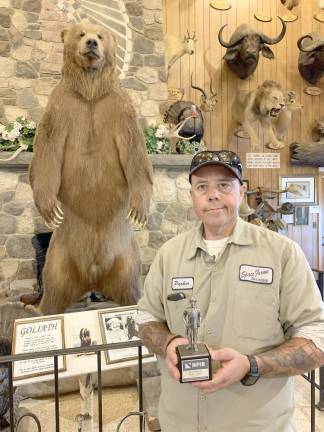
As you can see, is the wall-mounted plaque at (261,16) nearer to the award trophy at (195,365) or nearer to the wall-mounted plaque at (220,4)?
the wall-mounted plaque at (220,4)

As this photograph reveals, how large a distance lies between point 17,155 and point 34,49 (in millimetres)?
1310

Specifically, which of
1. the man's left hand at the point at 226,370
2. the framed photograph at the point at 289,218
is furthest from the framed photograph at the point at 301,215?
the man's left hand at the point at 226,370

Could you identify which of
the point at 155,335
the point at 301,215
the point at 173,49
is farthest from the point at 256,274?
the point at 301,215

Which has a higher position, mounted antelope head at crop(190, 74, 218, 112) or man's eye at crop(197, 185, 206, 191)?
mounted antelope head at crop(190, 74, 218, 112)

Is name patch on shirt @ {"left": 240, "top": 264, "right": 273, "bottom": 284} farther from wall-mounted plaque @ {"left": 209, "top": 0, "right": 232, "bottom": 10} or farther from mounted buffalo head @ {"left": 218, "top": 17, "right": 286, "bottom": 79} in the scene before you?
wall-mounted plaque @ {"left": 209, "top": 0, "right": 232, "bottom": 10}

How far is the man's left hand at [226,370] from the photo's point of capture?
3.06ft

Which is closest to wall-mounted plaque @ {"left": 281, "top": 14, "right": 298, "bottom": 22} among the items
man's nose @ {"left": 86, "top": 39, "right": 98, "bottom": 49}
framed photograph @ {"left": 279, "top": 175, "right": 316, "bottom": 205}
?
framed photograph @ {"left": 279, "top": 175, "right": 316, "bottom": 205}

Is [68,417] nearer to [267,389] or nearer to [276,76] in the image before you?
[267,389]

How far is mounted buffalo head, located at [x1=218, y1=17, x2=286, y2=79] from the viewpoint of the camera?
521 cm

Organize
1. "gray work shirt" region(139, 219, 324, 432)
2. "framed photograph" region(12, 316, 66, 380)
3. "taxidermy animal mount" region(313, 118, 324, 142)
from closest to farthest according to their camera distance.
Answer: "gray work shirt" region(139, 219, 324, 432), "framed photograph" region(12, 316, 66, 380), "taxidermy animal mount" region(313, 118, 324, 142)

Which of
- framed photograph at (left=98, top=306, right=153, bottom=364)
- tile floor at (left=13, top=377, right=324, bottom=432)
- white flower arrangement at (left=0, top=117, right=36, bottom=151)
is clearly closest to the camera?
framed photograph at (left=98, top=306, right=153, bottom=364)

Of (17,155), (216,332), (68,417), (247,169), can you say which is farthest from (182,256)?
(247,169)

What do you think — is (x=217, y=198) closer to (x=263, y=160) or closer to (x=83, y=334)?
(x=83, y=334)

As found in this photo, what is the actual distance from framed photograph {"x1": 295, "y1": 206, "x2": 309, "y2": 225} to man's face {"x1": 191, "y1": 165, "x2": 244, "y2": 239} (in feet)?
17.2
